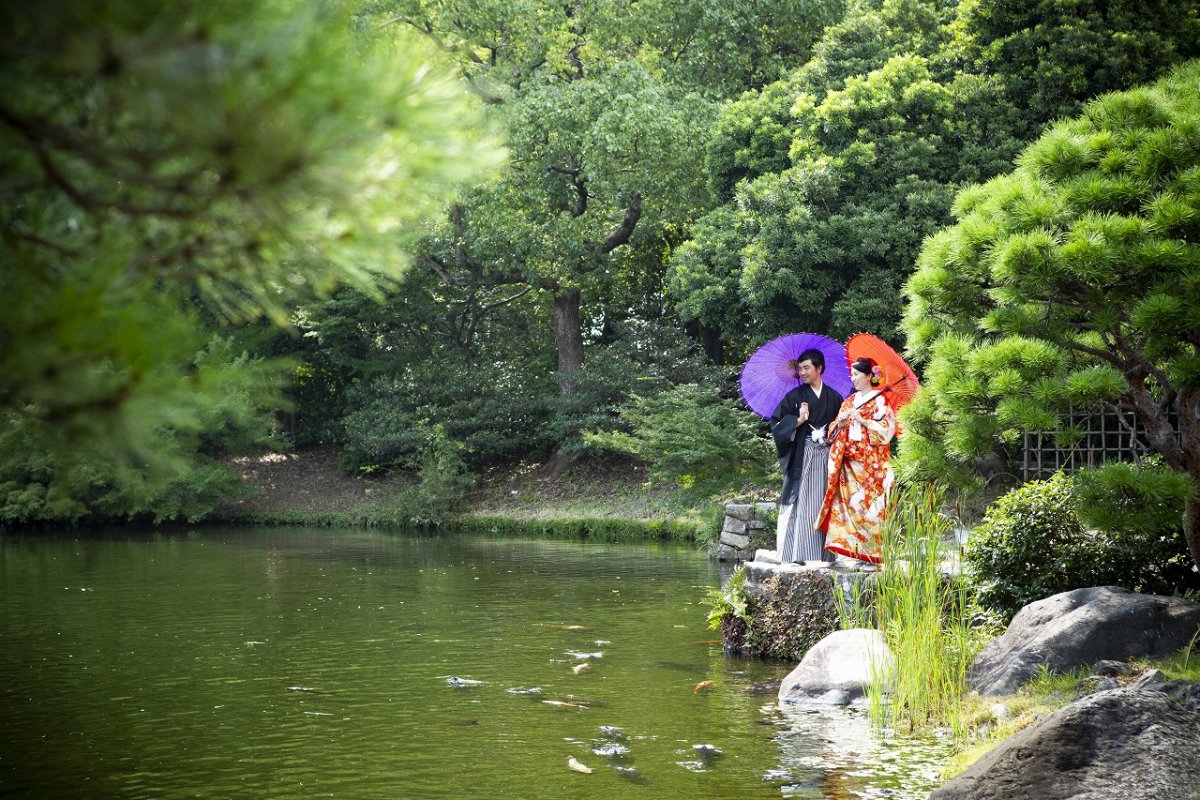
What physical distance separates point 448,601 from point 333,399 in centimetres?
1965

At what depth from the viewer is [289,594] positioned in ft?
40.7

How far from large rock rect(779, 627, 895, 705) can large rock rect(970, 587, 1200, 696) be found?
671 mm

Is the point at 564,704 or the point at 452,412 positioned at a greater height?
the point at 452,412

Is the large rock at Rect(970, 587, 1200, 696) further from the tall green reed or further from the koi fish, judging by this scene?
the koi fish

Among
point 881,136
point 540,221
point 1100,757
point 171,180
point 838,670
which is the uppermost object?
point 881,136

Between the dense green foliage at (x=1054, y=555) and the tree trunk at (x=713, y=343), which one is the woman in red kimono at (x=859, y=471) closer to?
the dense green foliage at (x=1054, y=555)

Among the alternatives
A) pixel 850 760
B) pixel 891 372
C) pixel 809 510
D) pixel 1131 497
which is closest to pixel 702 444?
pixel 809 510

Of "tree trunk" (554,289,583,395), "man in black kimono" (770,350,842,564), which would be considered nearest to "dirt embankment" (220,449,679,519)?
"tree trunk" (554,289,583,395)

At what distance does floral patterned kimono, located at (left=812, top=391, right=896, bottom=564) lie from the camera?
8.55 metres

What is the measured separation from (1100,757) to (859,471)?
443 centimetres

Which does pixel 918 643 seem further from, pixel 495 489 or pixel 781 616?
pixel 495 489

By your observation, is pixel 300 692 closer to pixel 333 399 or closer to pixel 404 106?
pixel 404 106

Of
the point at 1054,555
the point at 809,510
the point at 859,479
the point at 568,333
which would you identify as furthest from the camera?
the point at 568,333

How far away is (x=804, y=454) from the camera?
916 cm
